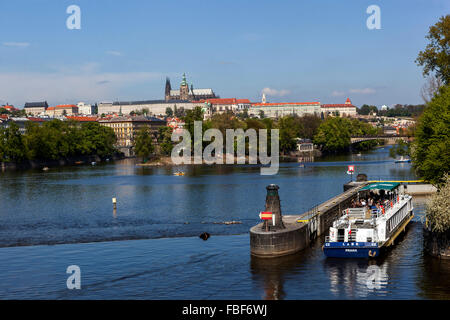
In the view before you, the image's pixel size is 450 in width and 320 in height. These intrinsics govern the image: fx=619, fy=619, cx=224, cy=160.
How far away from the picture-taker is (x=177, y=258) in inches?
1705

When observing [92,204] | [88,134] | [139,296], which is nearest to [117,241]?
[139,296]

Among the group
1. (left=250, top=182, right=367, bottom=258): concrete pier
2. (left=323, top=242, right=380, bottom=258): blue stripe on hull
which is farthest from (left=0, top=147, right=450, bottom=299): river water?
(left=250, top=182, right=367, bottom=258): concrete pier

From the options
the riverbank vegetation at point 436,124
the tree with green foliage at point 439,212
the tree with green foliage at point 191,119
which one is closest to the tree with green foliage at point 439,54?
the riverbank vegetation at point 436,124

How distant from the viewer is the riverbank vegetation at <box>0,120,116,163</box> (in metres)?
164

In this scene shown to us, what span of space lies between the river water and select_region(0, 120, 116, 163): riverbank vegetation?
3433 inches

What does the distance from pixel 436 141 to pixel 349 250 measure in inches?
765

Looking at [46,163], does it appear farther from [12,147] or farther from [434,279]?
[434,279]

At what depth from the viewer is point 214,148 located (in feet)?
570

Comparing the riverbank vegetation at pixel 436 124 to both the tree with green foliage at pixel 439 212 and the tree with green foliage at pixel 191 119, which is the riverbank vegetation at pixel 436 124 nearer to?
the tree with green foliage at pixel 439 212

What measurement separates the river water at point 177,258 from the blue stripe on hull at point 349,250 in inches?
20.1

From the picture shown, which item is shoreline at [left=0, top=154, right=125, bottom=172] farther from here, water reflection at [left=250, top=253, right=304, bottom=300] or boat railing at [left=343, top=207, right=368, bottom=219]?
water reflection at [left=250, top=253, right=304, bottom=300]

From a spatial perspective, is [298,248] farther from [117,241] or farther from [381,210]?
[117,241]

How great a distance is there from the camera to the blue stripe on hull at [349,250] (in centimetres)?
4084
